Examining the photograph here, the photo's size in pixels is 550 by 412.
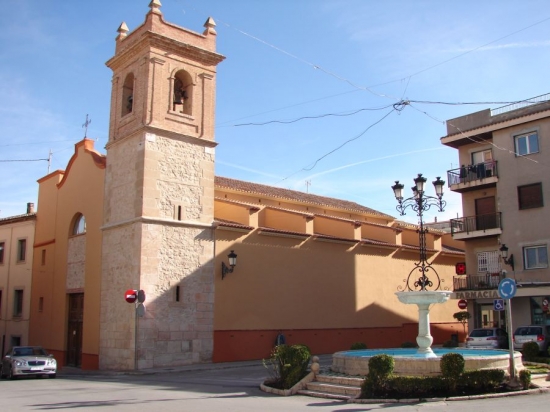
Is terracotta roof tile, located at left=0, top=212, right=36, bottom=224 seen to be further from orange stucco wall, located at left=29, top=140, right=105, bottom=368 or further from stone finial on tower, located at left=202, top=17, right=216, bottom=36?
stone finial on tower, located at left=202, top=17, right=216, bottom=36

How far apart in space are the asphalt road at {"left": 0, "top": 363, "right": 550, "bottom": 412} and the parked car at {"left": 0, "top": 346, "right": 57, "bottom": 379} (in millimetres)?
834

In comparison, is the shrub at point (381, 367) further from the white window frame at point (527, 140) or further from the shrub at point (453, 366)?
the white window frame at point (527, 140)

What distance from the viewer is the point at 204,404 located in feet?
40.7

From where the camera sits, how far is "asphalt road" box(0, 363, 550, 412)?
11.7 m

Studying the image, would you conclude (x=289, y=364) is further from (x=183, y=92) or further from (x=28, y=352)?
(x=183, y=92)

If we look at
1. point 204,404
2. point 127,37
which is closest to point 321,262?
point 127,37

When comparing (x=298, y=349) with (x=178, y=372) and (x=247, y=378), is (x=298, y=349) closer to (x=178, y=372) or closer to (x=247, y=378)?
(x=247, y=378)

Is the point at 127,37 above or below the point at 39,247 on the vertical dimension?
above

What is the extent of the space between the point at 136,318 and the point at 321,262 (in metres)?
10.5

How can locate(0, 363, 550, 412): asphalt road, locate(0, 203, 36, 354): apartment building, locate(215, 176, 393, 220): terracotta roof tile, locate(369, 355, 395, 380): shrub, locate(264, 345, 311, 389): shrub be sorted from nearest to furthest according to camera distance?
locate(0, 363, 550, 412): asphalt road
locate(369, 355, 395, 380): shrub
locate(264, 345, 311, 389): shrub
locate(0, 203, 36, 354): apartment building
locate(215, 176, 393, 220): terracotta roof tile

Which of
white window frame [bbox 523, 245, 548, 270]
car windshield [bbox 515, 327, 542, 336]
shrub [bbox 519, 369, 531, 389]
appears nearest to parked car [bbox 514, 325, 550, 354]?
car windshield [bbox 515, 327, 542, 336]

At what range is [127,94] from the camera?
88.0 ft

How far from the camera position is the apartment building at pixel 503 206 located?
27.6 m

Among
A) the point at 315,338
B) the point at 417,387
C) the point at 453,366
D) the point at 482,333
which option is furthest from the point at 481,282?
the point at 417,387
